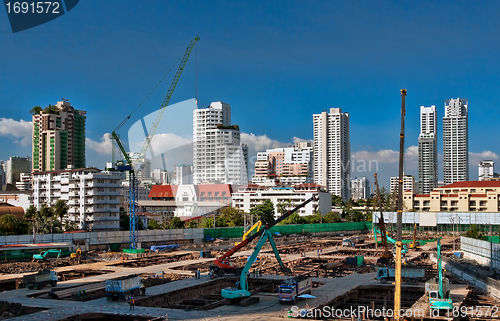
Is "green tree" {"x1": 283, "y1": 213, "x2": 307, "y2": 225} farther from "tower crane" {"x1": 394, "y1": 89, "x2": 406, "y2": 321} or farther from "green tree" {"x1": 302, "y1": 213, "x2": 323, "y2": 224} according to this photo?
"tower crane" {"x1": 394, "y1": 89, "x2": 406, "y2": 321}

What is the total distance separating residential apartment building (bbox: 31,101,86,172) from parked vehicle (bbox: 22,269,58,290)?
5528 inches

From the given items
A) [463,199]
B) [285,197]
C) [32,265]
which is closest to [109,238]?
[32,265]

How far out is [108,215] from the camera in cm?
9156

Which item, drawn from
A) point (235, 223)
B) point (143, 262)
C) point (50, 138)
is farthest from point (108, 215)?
point (50, 138)

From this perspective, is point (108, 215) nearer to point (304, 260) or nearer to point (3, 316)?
point (304, 260)

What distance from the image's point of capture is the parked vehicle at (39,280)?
3709 cm

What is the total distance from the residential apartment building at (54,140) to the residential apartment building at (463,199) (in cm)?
11968

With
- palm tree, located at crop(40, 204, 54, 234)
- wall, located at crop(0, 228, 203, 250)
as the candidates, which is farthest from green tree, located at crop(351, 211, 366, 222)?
palm tree, located at crop(40, 204, 54, 234)

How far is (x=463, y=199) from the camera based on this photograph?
12950cm

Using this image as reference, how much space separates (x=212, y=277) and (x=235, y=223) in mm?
65333

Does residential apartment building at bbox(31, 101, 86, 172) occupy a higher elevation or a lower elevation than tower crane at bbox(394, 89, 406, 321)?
higher

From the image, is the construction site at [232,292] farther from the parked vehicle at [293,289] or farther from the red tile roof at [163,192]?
the red tile roof at [163,192]

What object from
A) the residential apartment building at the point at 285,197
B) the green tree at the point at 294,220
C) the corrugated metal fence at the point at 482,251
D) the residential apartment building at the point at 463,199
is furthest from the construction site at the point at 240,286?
the residential apartment building at the point at 463,199

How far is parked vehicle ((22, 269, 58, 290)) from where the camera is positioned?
37094 millimetres
